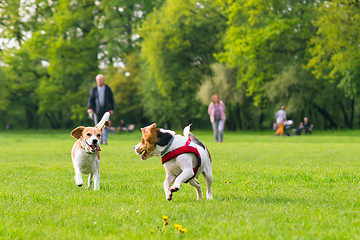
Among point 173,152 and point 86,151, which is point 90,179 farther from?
point 173,152

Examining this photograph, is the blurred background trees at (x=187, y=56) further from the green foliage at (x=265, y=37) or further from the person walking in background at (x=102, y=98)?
the person walking in background at (x=102, y=98)

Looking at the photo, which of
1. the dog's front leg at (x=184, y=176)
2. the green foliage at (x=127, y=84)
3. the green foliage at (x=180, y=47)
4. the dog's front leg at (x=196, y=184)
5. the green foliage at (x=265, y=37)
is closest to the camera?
the dog's front leg at (x=184, y=176)

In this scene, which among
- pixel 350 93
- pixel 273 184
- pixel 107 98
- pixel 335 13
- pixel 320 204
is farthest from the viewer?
pixel 350 93

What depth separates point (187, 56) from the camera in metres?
46.7

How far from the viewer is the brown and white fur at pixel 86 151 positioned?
6.55 metres

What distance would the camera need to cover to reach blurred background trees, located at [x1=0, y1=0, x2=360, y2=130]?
3656 cm

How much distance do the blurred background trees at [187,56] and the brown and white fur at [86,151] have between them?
27.6m

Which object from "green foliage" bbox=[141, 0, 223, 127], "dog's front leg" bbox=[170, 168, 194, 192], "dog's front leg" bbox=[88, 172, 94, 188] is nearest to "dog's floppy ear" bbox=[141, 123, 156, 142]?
"dog's front leg" bbox=[170, 168, 194, 192]

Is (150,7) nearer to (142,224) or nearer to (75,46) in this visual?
(75,46)

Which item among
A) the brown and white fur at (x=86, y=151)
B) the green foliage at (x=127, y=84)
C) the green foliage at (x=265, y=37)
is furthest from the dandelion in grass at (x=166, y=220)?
the green foliage at (x=127, y=84)

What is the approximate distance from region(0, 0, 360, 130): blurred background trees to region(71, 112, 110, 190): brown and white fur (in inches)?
1085

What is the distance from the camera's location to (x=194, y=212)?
4824mm

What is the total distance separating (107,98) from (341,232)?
13.3m

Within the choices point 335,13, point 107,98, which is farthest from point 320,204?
point 335,13
